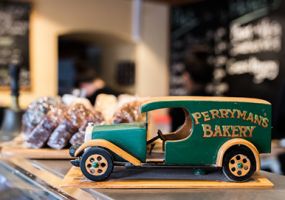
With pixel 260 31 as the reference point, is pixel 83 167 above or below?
below

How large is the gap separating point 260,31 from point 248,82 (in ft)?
1.63

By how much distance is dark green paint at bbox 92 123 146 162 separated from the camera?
2.80 ft

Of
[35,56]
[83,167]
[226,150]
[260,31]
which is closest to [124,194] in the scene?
[83,167]

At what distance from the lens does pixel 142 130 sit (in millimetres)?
856

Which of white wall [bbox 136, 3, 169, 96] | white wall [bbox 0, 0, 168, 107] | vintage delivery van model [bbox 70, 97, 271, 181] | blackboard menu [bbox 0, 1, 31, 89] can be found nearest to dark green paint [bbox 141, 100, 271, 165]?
vintage delivery van model [bbox 70, 97, 271, 181]

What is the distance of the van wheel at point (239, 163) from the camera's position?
0.85 meters

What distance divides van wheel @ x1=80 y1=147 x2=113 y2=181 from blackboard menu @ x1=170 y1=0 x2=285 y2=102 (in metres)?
Result: 2.61

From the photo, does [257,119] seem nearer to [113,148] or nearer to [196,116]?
[196,116]

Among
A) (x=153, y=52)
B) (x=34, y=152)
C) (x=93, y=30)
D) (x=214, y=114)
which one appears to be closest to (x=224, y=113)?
(x=214, y=114)

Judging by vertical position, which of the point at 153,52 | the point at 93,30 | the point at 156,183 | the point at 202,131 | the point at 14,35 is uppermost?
the point at 93,30

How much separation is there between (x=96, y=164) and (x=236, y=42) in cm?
369

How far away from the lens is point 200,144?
85 cm

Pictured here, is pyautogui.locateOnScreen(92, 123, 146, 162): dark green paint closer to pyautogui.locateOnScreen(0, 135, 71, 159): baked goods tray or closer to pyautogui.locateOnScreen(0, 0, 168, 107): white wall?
pyautogui.locateOnScreen(0, 135, 71, 159): baked goods tray

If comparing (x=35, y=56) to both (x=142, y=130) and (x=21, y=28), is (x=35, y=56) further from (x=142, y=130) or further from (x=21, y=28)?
(x=142, y=130)
